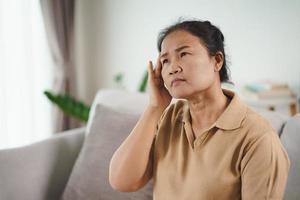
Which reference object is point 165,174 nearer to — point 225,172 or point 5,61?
point 225,172

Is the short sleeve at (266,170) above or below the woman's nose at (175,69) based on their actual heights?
below

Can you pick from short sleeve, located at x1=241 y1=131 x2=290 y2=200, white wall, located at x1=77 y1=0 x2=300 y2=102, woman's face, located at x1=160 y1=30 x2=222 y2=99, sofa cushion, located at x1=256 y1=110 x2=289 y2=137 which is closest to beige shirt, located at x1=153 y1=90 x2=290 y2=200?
short sleeve, located at x1=241 y1=131 x2=290 y2=200

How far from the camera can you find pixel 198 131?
0.93 metres

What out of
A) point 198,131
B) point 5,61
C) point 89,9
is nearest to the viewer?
point 198,131

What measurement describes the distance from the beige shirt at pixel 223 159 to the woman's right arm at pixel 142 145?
0.11ft

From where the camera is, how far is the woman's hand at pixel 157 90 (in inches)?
38.5

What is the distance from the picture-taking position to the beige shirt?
768 millimetres

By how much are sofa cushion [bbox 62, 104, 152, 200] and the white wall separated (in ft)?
1.99

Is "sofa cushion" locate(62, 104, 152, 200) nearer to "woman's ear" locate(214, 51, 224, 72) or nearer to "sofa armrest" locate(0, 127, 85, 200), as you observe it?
"sofa armrest" locate(0, 127, 85, 200)

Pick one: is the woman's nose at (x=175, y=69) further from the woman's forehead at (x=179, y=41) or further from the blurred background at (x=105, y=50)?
the blurred background at (x=105, y=50)

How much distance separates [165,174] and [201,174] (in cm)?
12

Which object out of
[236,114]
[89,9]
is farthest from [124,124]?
[89,9]

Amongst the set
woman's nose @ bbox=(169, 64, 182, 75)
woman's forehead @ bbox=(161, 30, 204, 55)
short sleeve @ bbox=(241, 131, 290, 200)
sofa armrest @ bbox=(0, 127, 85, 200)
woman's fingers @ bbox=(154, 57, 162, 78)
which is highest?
woman's forehead @ bbox=(161, 30, 204, 55)

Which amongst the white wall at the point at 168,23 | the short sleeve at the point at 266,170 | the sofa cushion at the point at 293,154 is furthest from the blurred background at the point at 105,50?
the short sleeve at the point at 266,170
